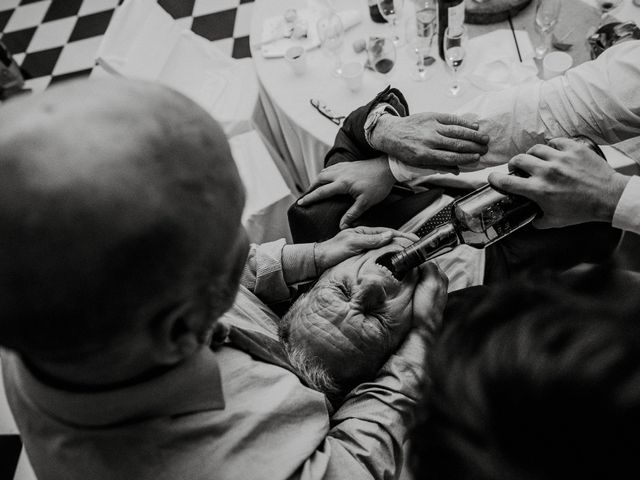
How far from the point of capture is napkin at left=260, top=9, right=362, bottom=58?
7.36ft

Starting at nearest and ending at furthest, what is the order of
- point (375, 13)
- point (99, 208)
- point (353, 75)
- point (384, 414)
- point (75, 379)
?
point (99, 208), point (75, 379), point (384, 414), point (353, 75), point (375, 13)

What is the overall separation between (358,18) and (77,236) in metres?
2.15

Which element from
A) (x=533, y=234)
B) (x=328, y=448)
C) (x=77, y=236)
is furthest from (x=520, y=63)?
(x=77, y=236)

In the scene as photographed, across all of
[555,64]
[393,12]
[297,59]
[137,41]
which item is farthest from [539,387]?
[137,41]

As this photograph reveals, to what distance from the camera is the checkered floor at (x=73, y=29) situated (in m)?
4.24

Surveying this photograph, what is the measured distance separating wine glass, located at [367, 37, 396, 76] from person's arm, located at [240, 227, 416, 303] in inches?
36.3

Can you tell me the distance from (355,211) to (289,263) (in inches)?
12.1

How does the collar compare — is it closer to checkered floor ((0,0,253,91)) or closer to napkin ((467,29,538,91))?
napkin ((467,29,538,91))

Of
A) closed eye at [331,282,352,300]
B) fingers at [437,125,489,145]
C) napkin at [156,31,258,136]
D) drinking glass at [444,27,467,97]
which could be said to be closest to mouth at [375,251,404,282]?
closed eye at [331,282,352,300]

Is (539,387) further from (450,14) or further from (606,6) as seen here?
(606,6)

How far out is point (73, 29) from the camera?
469 cm

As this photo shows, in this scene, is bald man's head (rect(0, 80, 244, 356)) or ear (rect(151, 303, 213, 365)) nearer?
bald man's head (rect(0, 80, 244, 356))

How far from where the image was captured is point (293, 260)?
146 cm

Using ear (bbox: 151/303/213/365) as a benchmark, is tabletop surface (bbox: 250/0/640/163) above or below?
below
